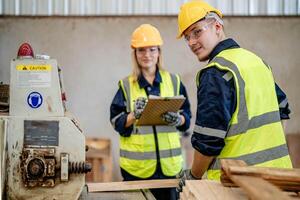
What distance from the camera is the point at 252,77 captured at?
4.67ft

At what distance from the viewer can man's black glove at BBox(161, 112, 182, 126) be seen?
229 centimetres

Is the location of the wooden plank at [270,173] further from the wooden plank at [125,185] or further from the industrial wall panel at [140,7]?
the industrial wall panel at [140,7]

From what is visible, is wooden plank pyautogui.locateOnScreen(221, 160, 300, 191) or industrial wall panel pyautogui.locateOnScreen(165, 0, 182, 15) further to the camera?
industrial wall panel pyautogui.locateOnScreen(165, 0, 182, 15)

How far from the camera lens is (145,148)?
7.68 feet

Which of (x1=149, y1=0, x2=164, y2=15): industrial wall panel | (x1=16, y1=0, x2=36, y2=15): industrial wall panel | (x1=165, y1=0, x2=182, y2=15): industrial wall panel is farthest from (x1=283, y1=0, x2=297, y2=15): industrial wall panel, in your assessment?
(x1=16, y1=0, x2=36, y2=15): industrial wall panel

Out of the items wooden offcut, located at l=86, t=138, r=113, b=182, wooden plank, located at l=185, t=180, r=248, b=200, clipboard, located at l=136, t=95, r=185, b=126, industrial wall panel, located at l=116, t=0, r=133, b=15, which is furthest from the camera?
industrial wall panel, located at l=116, t=0, r=133, b=15

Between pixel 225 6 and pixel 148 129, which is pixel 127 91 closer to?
pixel 148 129

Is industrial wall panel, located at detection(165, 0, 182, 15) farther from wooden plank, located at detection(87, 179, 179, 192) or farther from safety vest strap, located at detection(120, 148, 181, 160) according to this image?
wooden plank, located at detection(87, 179, 179, 192)

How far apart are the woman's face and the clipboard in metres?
0.33

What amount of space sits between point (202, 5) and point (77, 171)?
30.6 inches

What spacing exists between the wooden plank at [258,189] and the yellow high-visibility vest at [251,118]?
1.48 ft

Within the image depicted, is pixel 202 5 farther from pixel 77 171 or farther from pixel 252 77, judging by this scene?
pixel 77 171

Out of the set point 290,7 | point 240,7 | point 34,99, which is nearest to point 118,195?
point 34,99

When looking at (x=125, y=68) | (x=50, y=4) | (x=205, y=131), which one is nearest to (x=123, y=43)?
(x=125, y=68)
